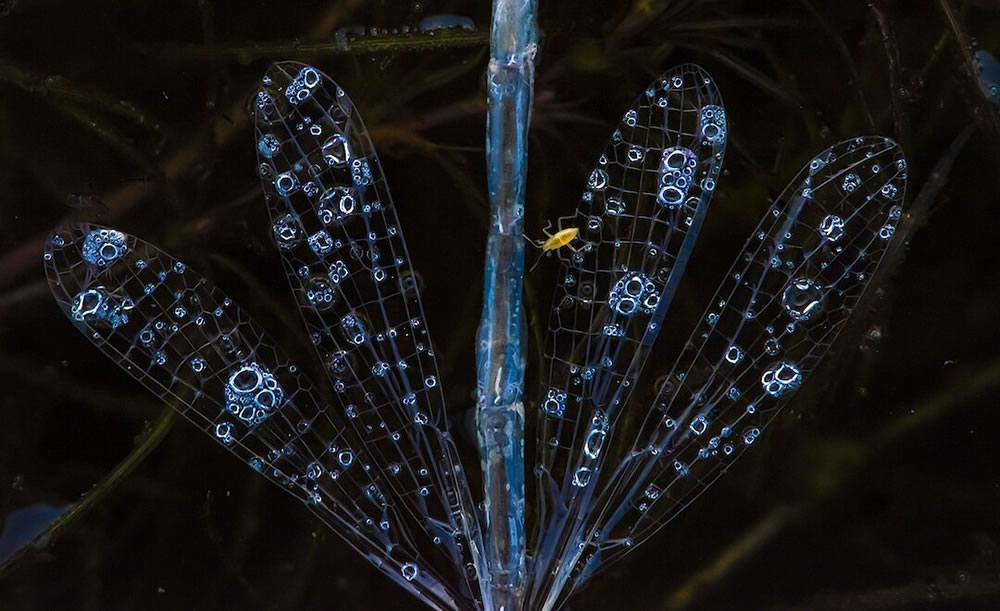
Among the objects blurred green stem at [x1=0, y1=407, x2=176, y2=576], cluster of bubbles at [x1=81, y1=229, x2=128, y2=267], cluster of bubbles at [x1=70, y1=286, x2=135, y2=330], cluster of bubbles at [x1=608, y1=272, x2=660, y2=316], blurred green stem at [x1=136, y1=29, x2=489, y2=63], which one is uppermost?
blurred green stem at [x1=136, y1=29, x2=489, y2=63]

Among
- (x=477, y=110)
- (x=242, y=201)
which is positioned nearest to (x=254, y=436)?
(x=242, y=201)

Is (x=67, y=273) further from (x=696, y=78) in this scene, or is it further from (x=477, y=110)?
(x=696, y=78)

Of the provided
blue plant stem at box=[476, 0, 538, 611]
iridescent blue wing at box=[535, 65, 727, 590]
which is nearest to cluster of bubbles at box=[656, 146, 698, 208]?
iridescent blue wing at box=[535, 65, 727, 590]

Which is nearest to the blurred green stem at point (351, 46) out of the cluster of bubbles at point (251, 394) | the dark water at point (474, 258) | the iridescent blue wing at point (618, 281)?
the dark water at point (474, 258)

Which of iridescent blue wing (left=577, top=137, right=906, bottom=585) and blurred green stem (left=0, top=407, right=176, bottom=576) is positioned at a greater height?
iridescent blue wing (left=577, top=137, right=906, bottom=585)

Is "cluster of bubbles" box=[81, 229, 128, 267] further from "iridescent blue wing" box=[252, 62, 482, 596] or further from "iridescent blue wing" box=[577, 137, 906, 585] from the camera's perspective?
"iridescent blue wing" box=[577, 137, 906, 585]
